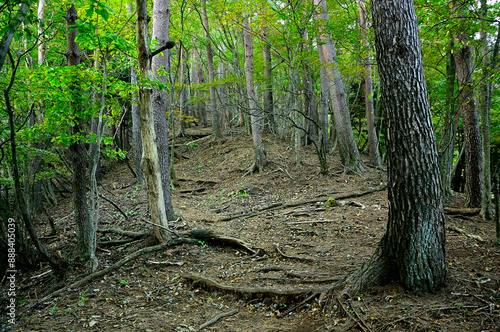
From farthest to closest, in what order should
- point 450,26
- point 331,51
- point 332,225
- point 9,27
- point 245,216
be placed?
point 331,51 → point 245,216 → point 332,225 → point 450,26 → point 9,27

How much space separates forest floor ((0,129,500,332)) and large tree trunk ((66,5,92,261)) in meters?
0.52

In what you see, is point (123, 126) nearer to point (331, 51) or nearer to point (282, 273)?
point (331, 51)

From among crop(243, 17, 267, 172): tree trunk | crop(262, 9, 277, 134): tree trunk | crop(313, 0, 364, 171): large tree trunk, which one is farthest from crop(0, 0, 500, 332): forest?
crop(262, 9, 277, 134): tree trunk

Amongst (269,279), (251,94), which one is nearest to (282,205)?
(269,279)

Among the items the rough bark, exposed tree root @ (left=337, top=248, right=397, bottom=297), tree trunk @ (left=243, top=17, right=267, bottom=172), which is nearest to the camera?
exposed tree root @ (left=337, top=248, right=397, bottom=297)

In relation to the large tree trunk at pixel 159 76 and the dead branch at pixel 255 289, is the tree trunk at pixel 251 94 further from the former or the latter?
the dead branch at pixel 255 289

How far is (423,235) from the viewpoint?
3338 millimetres

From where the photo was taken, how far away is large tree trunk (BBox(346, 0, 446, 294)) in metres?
3.32

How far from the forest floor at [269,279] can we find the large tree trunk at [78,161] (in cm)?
52

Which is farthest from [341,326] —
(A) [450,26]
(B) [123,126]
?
(B) [123,126]

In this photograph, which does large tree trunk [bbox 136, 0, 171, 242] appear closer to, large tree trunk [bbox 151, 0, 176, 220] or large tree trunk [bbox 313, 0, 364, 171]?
large tree trunk [bbox 151, 0, 176, 220]

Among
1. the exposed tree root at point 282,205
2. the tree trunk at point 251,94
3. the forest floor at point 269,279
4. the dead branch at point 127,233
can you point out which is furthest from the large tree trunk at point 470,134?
the dead branch at point 127,233

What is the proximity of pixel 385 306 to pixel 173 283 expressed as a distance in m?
3.07

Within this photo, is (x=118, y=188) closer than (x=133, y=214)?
No
